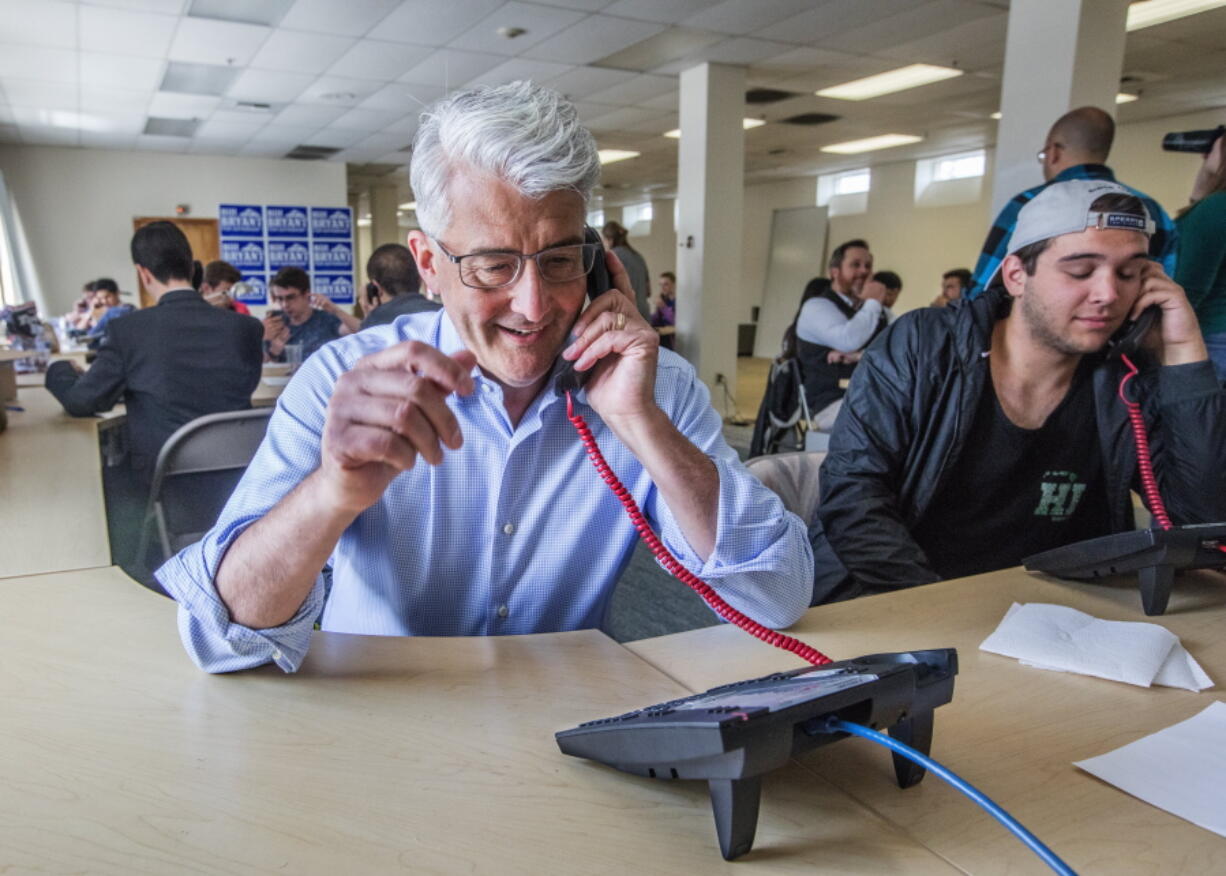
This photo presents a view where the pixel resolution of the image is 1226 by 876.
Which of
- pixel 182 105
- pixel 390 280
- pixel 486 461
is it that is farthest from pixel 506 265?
pixel 182 105

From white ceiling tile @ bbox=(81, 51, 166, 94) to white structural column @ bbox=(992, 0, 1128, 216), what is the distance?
6.09m

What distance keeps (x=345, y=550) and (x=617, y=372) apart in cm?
49

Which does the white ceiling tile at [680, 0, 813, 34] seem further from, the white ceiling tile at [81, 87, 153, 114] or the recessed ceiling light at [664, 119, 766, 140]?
the white ceiling tile at [81, 87, 153, 114]

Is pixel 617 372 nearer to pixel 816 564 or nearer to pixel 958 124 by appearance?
pixel 816 564

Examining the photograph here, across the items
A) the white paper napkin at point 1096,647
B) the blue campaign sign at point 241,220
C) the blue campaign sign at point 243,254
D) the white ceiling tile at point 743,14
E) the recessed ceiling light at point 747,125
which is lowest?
the white paper napkin at point 1096,647

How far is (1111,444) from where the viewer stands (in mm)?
1712

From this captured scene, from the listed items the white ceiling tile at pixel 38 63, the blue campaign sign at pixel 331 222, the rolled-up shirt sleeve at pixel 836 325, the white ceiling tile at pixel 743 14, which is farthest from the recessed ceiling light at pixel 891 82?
the blue campaign sign at pixel 331 222

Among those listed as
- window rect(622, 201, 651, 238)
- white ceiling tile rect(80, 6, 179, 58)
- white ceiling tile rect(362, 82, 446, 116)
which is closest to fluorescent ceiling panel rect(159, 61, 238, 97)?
white ceiling tile rect(80, 6, 179, 58)

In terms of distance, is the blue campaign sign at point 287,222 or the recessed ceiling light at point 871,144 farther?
the blue campaign sign at point 287,222

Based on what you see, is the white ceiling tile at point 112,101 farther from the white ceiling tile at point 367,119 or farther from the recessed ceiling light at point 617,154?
the recessed ceiling light at point 617,154

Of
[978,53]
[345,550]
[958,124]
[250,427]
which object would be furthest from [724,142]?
[345,550]

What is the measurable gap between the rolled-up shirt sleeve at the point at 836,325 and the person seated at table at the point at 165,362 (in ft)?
9.41

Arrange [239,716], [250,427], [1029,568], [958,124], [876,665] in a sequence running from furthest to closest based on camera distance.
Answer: [958,124] < [250,427] < [1029,568] < [239,716] < [876,665]

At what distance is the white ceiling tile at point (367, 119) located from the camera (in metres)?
8.45
